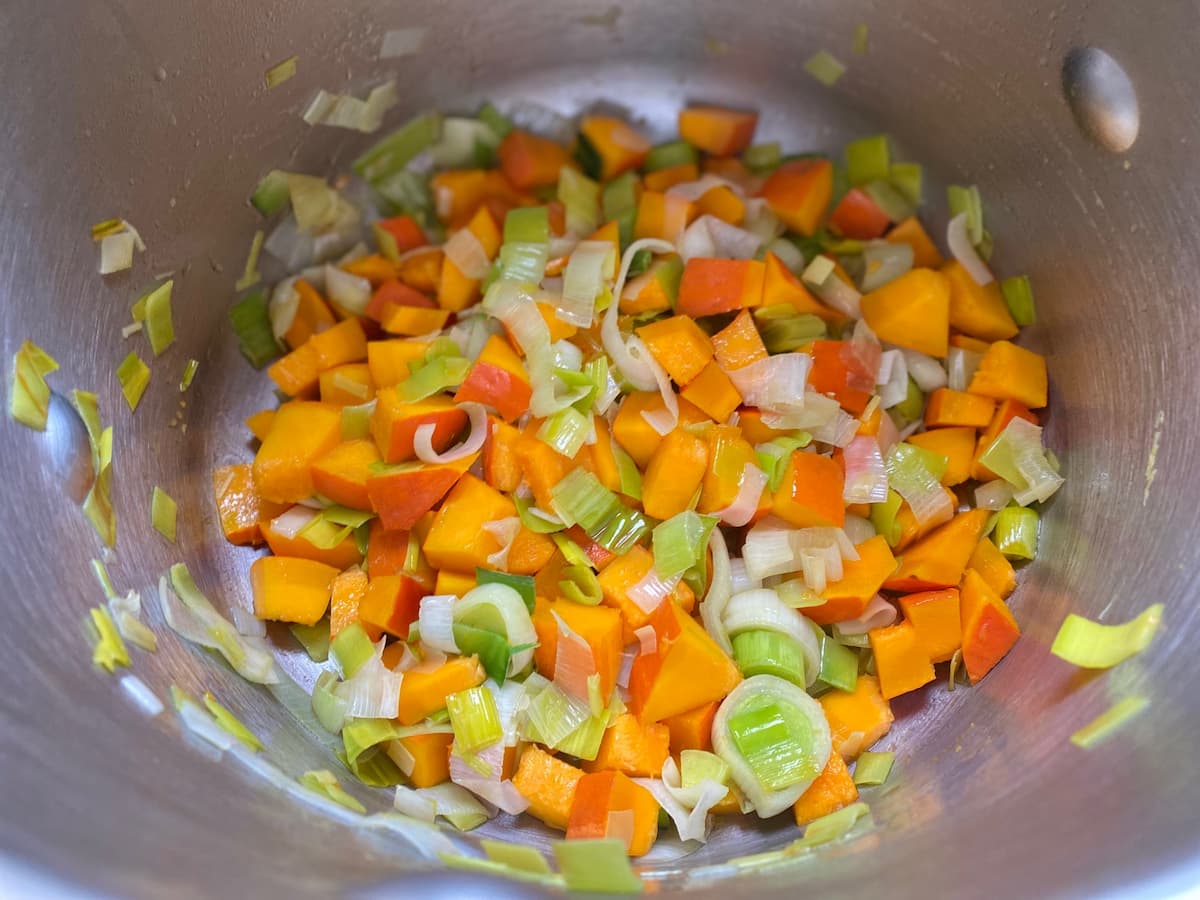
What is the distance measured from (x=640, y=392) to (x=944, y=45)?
851mm

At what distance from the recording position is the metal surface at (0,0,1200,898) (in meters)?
1.14

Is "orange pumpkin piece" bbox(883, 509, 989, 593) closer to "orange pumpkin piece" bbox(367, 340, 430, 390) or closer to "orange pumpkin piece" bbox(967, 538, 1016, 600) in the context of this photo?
"orange pumpkin piece" bbox(967, 538, 1016, 600)

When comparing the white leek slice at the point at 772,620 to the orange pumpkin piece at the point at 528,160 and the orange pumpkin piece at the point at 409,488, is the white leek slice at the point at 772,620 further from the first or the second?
the orange pumpkin piece at the point at 528,160

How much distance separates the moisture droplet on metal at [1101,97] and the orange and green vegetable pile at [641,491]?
0.28 m

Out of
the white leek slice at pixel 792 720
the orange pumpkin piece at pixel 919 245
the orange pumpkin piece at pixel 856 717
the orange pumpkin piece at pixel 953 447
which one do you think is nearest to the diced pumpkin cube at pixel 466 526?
the white leek slice at pixel 792 720

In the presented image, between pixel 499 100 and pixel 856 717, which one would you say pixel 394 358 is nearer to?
pixel 499 100

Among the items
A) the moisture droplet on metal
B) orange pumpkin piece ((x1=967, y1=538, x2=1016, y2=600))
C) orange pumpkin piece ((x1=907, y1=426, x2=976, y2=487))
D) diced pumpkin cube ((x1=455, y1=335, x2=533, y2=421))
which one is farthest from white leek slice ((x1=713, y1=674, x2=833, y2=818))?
the moisture droplet on metal

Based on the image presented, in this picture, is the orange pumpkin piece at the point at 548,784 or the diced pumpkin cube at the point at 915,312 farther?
the diced pumpkin cube at the point at 915,312

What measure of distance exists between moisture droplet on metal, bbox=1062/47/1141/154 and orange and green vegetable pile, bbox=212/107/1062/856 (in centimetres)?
28

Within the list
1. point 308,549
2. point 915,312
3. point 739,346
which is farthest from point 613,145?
point 308,549

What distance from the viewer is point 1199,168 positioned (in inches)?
56.2

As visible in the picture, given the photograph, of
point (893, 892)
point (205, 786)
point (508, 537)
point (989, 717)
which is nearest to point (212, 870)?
point (205, 786)

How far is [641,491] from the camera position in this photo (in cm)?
Answer: 160

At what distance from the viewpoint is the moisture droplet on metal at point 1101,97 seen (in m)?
1.51
